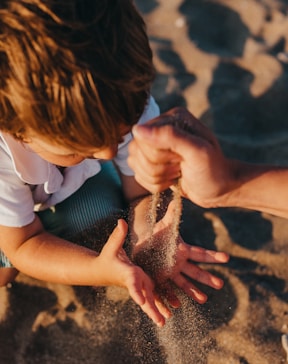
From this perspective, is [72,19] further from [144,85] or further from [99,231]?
[99,231]

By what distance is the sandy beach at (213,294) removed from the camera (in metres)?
1.60

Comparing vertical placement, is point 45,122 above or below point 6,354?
above

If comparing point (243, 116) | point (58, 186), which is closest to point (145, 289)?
point (58, 186)

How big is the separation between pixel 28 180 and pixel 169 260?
479mm

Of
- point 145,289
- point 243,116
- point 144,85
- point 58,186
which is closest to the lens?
point 144,85

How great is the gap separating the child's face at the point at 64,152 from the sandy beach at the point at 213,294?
24.1 inches

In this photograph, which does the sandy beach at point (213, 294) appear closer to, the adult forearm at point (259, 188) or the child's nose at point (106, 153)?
the adult forearm at point (259, 188)

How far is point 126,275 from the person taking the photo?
1.33m

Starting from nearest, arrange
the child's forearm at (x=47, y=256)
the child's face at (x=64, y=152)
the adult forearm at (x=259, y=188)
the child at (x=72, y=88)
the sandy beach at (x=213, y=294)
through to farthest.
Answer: the child at (x=72, y=88)
the child's face at (x=64, y=152)
the adult forearm at (x=259, y=188)
the child's forearm at (x=47, y=256)
the sandy beach at (x=213, y=294)

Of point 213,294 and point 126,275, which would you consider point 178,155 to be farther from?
point 213,294

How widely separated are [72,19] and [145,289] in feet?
2.33

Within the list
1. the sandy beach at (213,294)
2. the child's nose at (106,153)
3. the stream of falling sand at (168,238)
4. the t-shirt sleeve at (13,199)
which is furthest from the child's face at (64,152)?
the sandy beach at (213,294)

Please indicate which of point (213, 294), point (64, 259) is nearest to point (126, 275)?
point (64, 259)

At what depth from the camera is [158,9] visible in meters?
2.61
